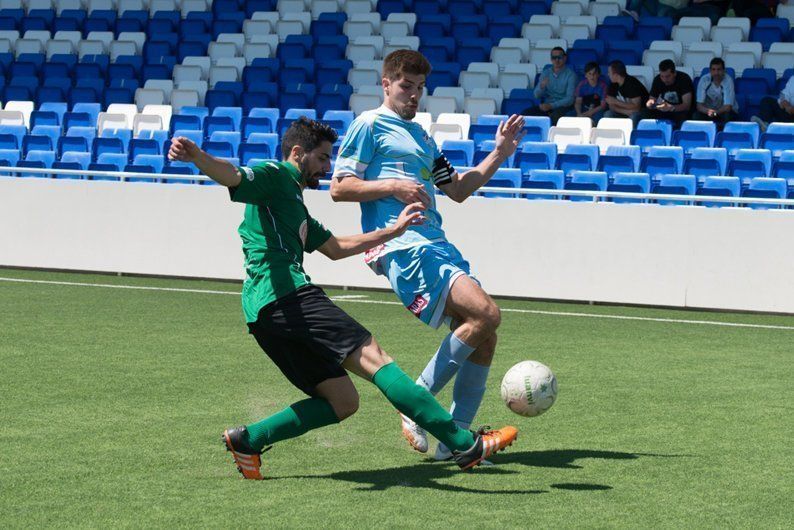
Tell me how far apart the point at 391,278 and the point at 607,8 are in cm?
1510

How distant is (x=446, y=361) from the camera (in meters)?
6.30

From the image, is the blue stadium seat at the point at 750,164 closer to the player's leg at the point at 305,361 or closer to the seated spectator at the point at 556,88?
the seated spectator at the point at 556,88

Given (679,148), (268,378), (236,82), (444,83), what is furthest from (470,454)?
(236,82)

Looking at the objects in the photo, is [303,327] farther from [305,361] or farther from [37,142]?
[37,142]

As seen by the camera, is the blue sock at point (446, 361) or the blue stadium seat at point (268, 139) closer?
the blue sock at point (446, 361)

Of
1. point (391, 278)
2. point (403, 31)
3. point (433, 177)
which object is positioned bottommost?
point (391, 278)

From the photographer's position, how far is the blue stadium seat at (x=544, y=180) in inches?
614

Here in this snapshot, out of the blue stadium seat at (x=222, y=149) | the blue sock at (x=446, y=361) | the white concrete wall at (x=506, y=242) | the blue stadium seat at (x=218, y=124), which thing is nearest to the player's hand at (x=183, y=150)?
the blue sock at (x=446, y=361)

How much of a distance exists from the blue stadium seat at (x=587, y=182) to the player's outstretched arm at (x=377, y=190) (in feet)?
30.8

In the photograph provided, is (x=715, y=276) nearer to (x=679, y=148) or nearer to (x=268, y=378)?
(x=679, y=148)

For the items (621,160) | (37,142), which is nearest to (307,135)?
(621,160)

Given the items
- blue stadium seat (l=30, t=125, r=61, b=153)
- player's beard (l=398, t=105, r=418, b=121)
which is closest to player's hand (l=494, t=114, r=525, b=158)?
player's beard (l=398, t=105, r=418, b=121)

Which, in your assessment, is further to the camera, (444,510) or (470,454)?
(470,454)

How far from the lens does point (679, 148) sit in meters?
15.7
